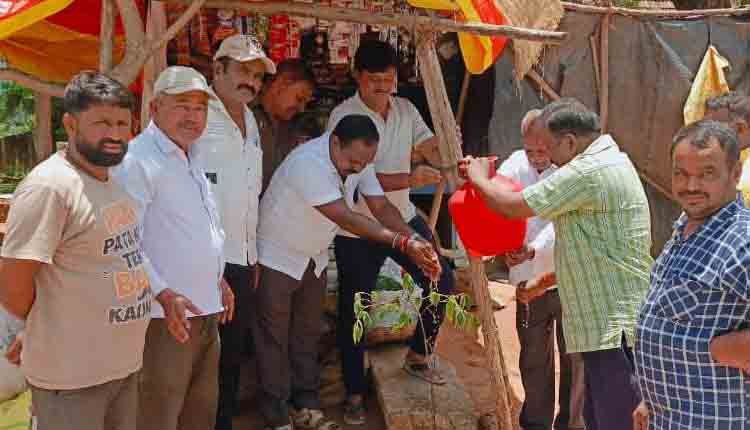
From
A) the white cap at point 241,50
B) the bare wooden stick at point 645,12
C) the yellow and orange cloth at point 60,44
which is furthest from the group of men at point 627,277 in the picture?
the bare wooden stick at point 645,12

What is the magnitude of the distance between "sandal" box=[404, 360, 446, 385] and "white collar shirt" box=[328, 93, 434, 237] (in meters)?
0.85

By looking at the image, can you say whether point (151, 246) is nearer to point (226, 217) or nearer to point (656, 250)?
point (226, 217)

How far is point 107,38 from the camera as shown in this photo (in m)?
3.11

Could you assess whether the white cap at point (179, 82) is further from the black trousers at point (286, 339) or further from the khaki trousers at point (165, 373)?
the black trousers at point (286, 339)

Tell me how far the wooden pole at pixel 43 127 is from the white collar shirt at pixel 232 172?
1.83m

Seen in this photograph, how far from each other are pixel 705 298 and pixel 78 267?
6.10 feet

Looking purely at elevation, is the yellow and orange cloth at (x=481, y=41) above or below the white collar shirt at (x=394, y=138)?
above

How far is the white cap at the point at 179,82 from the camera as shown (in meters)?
2.84

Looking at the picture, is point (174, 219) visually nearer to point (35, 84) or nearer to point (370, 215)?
point (35, 84)

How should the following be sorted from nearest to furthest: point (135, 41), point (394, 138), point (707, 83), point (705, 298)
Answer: point (705, 298)
point (135, 41)
point (394, 138)
point (707, 83)

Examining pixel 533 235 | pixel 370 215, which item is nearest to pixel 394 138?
pixel 370 215

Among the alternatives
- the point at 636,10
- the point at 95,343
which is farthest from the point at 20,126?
the point at 95,343

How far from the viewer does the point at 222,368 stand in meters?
3.60

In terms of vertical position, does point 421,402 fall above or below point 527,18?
below
